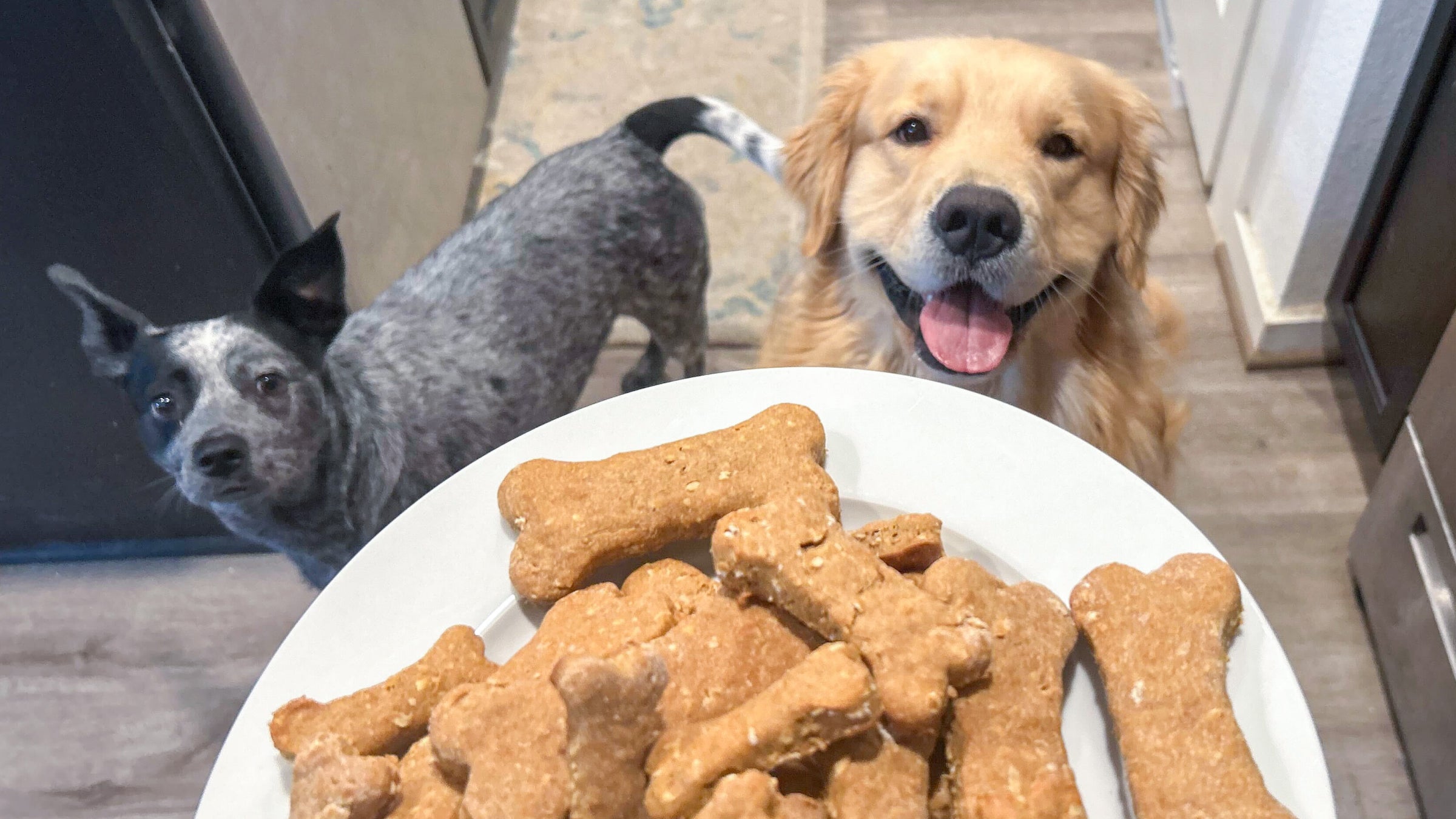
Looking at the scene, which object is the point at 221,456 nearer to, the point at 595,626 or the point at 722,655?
the point at 595,626

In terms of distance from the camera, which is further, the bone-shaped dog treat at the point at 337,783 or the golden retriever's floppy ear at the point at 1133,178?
the golden retriever's floppy ear at the point at 1133,178

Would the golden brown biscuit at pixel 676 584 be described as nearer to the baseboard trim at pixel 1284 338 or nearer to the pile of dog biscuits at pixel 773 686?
the pile of dog biscuits at pixel 773 686

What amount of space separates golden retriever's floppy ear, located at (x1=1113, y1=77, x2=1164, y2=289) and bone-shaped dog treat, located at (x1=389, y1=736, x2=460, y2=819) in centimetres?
114

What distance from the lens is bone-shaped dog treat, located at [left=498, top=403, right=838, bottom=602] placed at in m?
0.92

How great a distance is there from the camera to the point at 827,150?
4.74 feet

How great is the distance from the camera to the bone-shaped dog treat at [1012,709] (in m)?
0.77

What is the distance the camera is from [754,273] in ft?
7.56

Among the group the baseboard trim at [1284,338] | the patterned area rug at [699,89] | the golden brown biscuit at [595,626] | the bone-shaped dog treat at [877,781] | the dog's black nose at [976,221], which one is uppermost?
the dog's black nose at [976,221]

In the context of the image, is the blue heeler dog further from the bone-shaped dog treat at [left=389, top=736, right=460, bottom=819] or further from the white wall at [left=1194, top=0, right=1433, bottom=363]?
the white wall at [left=1194, top=0, right=1433, bottom=363]

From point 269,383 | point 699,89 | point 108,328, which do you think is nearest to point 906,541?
point 269,383

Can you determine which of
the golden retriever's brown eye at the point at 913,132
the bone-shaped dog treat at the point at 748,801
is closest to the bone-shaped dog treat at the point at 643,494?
the bone-shaped dog treat at the point at 748,801

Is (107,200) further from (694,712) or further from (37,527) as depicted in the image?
(694,712)

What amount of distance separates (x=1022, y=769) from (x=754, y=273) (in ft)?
5.45

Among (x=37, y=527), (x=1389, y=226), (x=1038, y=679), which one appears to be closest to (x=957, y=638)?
(x=1038, y=679)
